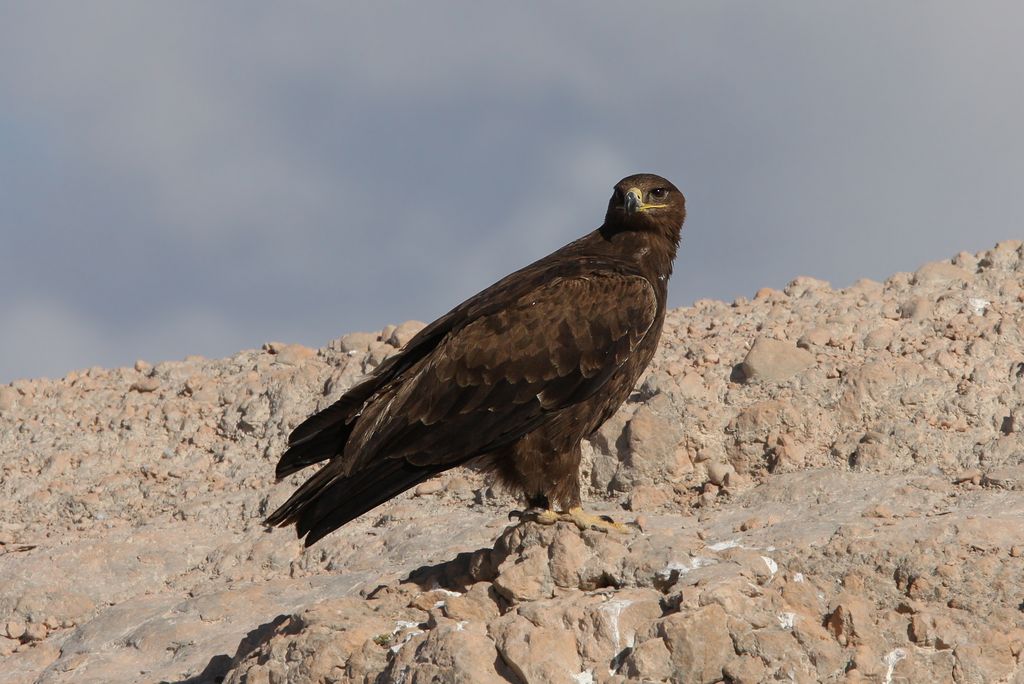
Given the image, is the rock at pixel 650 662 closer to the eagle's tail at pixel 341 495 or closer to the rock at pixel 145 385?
the eagle's tail at pixel 341 495

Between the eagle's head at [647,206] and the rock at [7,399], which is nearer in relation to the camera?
the eagle's head at [647,206]

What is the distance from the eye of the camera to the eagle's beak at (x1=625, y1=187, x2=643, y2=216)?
8.47 m

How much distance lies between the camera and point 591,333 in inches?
305

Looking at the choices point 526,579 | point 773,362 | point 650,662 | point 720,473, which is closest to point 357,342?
point 773,362

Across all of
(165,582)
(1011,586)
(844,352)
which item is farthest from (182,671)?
(844,352)

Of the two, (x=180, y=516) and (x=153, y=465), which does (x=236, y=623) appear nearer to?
(x=180, y=516)

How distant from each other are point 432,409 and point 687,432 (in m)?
3.05

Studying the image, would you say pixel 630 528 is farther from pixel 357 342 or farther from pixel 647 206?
pixel 357 342

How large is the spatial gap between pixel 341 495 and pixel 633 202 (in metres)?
2.63

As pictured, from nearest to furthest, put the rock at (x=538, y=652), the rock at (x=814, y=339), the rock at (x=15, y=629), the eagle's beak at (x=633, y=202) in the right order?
1. the rock at (x=538, y=652)
2. the eagle's beak at (x=633, y=202)
3. the rock at (x=15, y=629)
4. the rock at (x=814, y=339)

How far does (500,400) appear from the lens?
7.67 m

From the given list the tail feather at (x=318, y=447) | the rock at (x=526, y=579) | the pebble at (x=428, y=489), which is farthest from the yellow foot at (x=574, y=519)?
the pebble at (x=428, y=489)

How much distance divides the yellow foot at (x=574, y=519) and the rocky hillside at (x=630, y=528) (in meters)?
0.10

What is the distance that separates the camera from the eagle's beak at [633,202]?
847 centimetres
